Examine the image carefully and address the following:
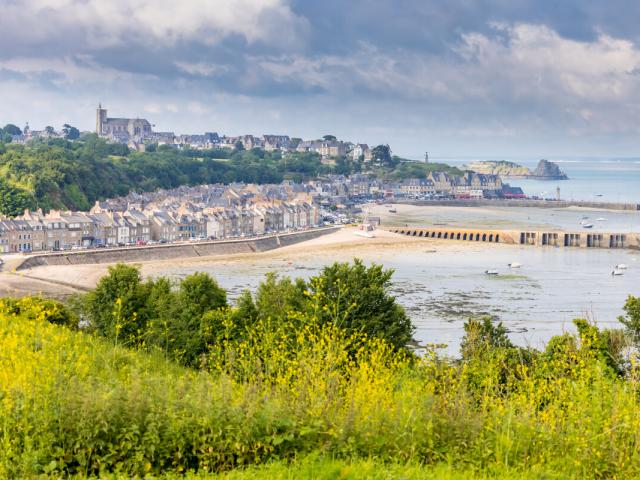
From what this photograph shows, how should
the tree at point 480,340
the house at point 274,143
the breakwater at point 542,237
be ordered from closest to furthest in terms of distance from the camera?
the tree at point 480,340 → the breakwater at point 542,237 → the house at point 274,143

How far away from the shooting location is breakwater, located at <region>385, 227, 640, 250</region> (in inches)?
2633

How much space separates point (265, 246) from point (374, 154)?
11917 cm

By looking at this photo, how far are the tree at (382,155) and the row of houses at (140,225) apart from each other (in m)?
98.8

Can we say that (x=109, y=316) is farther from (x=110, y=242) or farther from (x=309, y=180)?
(x=309, y=180)

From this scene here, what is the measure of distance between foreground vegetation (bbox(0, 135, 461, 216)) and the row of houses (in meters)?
5.94

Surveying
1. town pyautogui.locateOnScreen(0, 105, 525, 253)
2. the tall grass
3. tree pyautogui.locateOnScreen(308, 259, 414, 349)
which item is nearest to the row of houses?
town pyautogui.locateOnScreen(0, 105, 525, 253)

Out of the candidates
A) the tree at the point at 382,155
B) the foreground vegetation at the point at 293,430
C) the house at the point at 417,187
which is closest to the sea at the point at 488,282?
the foreground vegetation at the point at 293,430

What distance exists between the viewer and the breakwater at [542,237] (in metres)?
66.9

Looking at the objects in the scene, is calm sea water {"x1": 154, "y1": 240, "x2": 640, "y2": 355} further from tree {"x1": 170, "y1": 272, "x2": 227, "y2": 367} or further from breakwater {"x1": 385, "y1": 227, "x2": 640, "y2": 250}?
tree {"x1": 170, "y1": 272, "x2": 227, "y2": 367}

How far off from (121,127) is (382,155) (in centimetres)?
6044

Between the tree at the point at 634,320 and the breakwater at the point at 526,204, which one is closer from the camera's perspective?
the tree at the point at 634,320

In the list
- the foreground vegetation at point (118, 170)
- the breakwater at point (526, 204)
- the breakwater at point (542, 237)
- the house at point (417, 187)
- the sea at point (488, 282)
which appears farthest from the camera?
the house at point (417, 187)

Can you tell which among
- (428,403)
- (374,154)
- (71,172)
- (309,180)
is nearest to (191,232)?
(71,172)

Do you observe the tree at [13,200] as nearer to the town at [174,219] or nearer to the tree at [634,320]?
the town at [174,219]
